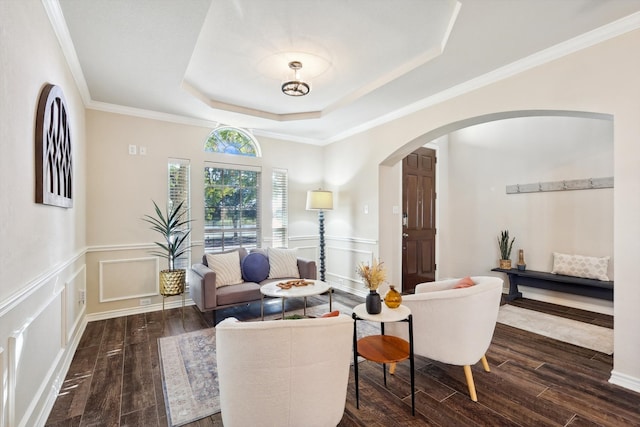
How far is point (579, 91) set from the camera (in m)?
2.51

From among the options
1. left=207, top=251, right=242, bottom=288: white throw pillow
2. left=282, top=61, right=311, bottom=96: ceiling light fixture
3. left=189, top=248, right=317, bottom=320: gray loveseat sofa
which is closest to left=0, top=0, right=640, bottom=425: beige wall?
left=207, top=251, right=242, bottom=288: white throw pillow

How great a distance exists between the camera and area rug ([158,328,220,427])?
6.69 feet

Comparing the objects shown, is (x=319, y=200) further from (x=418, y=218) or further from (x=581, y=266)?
(x=581, y=266)

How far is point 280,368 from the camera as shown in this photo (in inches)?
55.1

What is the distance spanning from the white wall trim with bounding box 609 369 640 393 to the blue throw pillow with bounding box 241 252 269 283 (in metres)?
3.61

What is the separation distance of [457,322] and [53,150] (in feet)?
10.3

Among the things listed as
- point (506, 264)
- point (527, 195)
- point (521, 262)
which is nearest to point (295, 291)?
point (506, 264)

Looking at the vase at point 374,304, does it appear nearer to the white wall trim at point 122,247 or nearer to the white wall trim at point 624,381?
the white wall trim at point 624,381

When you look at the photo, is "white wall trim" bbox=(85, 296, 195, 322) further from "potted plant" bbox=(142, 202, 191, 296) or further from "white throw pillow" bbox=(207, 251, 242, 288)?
"white throw pillow" bbox=(207, 251, 242, 288)

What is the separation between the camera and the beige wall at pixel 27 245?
1.38 metres

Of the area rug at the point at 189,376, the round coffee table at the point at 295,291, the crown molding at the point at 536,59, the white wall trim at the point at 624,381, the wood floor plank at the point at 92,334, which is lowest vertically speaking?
the area rug at the point at 189,376

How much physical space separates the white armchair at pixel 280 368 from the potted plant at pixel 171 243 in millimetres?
2588

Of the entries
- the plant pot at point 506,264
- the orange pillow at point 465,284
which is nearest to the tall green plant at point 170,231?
the orange pillow at point 465,284

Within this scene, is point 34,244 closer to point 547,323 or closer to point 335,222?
point 335,222
